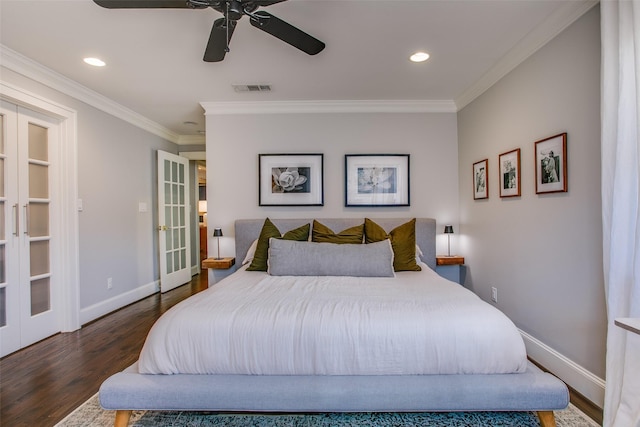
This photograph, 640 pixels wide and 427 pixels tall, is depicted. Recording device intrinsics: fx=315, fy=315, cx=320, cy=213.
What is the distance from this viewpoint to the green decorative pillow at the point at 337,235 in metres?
3.17

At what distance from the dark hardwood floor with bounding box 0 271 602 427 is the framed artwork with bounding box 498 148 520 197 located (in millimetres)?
1503

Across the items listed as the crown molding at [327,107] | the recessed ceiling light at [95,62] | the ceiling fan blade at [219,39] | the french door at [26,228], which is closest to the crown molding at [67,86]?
the french door at [26,228]

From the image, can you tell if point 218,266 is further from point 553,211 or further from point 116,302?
point 553,211

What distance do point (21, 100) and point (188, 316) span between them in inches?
98.8

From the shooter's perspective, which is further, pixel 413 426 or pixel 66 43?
pixel 66 43

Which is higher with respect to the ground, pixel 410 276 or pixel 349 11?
pixel 349 11

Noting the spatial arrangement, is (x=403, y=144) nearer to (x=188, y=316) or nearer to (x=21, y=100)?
(x=188, y=316)

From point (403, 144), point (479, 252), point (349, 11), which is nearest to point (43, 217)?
point (349, 11)

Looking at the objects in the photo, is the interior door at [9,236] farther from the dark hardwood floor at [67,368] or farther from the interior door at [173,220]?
the interior door at [173,220]

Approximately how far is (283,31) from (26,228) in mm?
2799

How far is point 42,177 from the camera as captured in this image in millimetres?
2963

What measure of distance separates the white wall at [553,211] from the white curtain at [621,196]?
0.24 meters

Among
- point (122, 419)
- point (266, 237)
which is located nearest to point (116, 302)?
point (266, 237)

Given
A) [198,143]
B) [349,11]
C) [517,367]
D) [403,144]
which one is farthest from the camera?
[198,143]
